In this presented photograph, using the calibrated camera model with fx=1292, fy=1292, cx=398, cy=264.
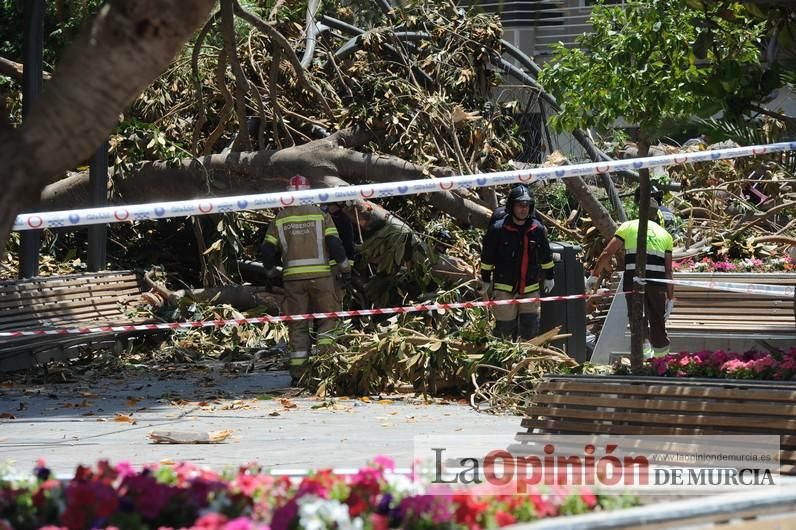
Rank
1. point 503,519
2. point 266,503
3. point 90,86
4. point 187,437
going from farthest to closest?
point 187,437 → point 266,503 → point 503,519 → point 90,86

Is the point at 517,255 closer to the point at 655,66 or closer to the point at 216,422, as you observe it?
the point at 216,422

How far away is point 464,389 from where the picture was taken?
11.3 m

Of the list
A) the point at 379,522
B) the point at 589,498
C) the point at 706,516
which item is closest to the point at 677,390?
the point at 589,498

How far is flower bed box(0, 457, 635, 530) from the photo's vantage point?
4.14m

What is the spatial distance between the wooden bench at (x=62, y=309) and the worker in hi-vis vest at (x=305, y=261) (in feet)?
7.62

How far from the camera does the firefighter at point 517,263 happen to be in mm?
12445

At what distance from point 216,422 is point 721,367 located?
405 cm

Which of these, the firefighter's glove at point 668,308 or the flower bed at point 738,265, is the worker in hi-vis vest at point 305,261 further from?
the flower bed at point 738,265

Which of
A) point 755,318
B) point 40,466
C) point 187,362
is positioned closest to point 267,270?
point 187,362

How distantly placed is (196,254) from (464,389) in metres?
7.21

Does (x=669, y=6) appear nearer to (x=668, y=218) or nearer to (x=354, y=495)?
(x=354, y=495)

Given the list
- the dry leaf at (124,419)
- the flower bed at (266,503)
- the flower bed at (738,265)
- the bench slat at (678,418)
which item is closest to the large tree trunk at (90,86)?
the flower bed at (266,503)

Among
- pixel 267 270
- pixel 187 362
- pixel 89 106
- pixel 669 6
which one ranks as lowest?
pixel 187 362

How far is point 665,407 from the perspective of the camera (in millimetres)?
6406
